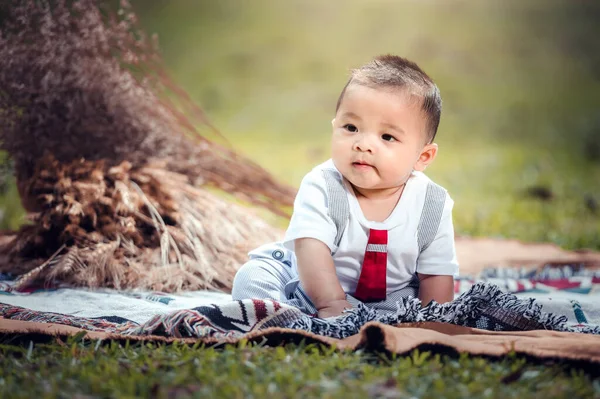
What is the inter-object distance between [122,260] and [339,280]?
0.95 metres

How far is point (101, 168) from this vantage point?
276 centimetres

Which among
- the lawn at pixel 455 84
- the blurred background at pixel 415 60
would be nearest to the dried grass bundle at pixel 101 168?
the lawn at pixel 455 84

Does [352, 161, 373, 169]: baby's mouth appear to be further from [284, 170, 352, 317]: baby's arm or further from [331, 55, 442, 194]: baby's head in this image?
[284, 170, 352, 317]: baby's arm

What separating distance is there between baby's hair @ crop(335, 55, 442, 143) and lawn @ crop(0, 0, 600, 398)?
2.52 m

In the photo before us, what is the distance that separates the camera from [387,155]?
6.42 feet

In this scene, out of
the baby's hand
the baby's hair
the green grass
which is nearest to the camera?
the green grass

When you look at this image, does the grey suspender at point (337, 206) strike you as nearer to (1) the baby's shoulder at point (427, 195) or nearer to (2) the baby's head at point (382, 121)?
(2) the baby's head at point (382, 121)

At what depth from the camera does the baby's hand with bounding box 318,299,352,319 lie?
1.84m

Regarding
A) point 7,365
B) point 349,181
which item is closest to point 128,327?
point 7,365

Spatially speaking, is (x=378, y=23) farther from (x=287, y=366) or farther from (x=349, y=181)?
(x=287, y=366)

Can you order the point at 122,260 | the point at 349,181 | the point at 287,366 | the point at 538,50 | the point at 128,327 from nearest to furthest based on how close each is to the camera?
the point at 287,366, the point at 128,327, the point at 349,181, the point at 122,260, the point at 538,50

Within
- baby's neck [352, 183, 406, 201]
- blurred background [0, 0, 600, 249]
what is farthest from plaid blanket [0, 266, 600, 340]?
blurred background [0, 0, 600, 249]

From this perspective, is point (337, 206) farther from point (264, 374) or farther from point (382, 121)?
point (264, 374)

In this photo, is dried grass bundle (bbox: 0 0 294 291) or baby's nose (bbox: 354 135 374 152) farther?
dried grass bundle (bbox: 0 0 294 291)
